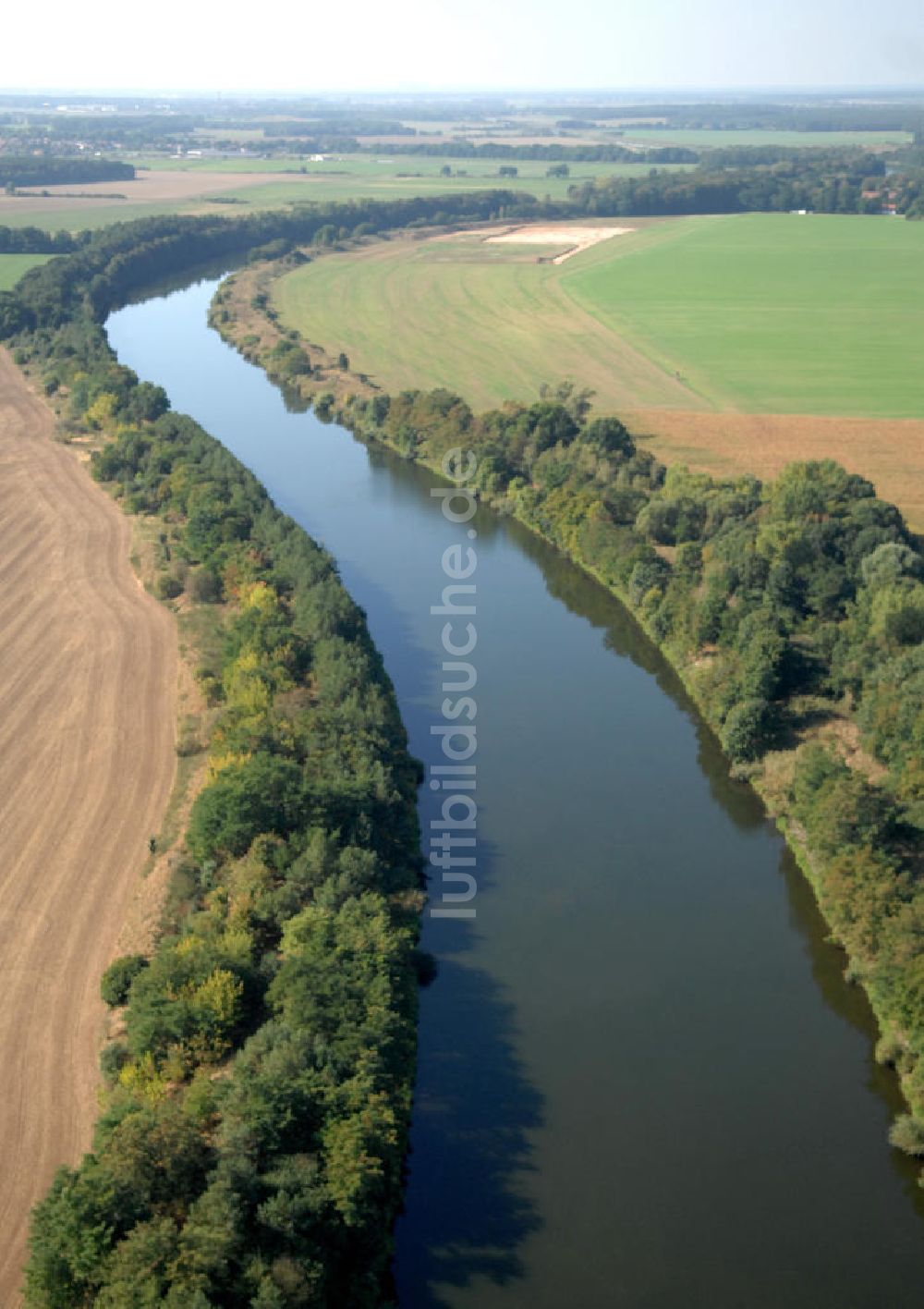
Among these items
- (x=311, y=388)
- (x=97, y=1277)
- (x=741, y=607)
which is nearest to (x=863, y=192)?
(x=311, y=388)

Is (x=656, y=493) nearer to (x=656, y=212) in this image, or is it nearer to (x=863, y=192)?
(x=656, y=212)

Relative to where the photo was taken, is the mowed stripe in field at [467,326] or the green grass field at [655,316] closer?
the green grass field at [655,316]

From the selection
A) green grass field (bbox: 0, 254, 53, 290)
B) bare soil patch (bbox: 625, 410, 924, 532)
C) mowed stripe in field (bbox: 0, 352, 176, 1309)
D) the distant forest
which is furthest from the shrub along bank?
the distant forest
